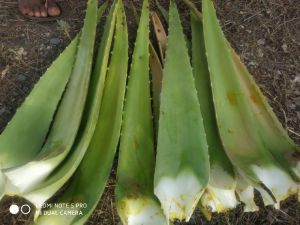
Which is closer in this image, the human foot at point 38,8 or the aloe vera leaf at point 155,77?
the aloe vera leaf at point 155,77

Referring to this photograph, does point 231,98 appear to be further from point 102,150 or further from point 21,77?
point 21,77

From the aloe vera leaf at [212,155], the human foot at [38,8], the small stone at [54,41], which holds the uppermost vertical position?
the human foot at [38,8]

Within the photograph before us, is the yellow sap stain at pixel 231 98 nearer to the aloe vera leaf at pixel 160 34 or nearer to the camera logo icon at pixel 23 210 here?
the aloe vera leaf at pixel 160 34

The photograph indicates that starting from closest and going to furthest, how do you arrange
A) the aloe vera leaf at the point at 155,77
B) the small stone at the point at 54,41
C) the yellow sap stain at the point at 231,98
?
the yellow sap stain at the point at 231,98, the aloe vera leaf at the point at 155,77, the small stone at the point at 54,41

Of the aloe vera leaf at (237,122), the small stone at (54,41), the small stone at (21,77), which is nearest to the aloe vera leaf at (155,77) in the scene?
the aloe vera leaf at (237,122)

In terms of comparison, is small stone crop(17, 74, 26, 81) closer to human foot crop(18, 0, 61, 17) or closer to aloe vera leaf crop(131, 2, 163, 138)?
human foot crop(18, 0, 61, 17)

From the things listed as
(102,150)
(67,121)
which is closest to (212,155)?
(102,150)

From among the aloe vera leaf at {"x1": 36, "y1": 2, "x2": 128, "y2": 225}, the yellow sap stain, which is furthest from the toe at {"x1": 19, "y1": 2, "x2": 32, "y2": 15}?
the yellow sap stain

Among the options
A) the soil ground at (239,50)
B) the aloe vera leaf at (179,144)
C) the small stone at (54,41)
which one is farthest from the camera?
the small stone at (54,41)
